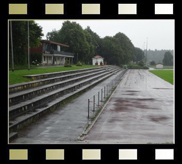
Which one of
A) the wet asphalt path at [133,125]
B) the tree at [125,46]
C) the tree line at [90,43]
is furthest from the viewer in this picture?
the tree at [125,46]

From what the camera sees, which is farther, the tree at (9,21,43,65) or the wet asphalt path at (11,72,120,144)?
the tree at (9,21,43,65)

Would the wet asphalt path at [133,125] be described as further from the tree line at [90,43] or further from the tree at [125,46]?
the tree at [125,46]

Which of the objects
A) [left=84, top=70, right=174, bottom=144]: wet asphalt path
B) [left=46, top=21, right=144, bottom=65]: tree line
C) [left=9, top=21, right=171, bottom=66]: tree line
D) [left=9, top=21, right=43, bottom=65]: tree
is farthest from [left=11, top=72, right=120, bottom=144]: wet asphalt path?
[left=46, top=21, right=144, bottom=65]: tree line

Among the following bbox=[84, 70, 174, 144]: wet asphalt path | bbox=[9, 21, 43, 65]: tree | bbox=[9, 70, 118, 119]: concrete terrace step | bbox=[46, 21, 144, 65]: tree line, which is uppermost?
bbox=[46, 21, 144, 65]: tree line

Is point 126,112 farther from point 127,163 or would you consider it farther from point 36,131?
point 127,163

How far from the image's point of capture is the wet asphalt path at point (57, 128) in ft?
35.8

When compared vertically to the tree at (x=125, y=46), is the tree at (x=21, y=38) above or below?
below

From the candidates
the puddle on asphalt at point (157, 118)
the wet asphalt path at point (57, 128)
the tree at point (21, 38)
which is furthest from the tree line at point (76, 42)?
the puddle on asphalt at point (157, 118)

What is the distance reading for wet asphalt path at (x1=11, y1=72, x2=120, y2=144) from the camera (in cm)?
1090

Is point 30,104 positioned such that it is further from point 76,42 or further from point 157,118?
point 76,42

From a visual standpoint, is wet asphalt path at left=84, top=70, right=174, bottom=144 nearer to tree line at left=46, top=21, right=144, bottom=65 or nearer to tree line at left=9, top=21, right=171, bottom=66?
tree line at left=9, top=21, right=171, bottom=66

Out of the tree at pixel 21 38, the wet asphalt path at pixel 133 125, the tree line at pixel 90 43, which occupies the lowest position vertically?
the wet asphalt path at pixel 133 125

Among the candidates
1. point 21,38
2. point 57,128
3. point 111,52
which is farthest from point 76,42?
point 57,128
